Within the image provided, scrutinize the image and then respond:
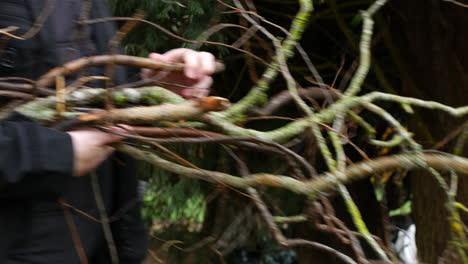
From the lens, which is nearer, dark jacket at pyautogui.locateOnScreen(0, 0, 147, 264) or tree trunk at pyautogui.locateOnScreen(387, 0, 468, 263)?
dark jacket at pyautogui.locateOnScreen(0, 0, 147, 264)

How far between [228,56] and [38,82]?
1.99 meters

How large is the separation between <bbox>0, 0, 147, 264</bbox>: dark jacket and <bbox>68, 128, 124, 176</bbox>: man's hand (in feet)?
Result: 0.08

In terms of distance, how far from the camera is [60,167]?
1419 mm

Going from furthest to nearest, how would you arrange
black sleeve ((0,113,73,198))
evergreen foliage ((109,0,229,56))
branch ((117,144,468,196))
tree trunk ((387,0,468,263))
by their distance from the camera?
tree trunk ((387,0,468,263)) → evergreen foliage ((109,0,229,56)) → branch ((117,144,468,196)) → black sleeve ((0,113,73,198))

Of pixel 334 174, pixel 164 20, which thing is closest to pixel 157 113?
pixel 334 174

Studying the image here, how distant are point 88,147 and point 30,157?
146mm

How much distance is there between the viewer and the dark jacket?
4.58ft

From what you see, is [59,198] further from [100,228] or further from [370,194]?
[370,194]

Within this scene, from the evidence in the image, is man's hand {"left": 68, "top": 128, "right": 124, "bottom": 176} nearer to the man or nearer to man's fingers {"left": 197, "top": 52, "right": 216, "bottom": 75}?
the man

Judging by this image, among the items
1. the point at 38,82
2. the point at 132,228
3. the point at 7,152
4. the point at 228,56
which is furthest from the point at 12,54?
the point at 228,56

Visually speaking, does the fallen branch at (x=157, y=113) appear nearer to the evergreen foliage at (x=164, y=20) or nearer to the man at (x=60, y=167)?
the man at (x=60, y=167)

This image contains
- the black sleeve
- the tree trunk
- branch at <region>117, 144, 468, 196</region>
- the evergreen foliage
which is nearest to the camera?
the black sleeve

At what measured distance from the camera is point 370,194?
4289mm

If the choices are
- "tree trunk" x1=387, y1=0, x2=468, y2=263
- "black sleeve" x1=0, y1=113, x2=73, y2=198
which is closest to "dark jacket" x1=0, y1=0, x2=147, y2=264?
"black sleeve" x1=0, y1=113, x2=73, y2=198
